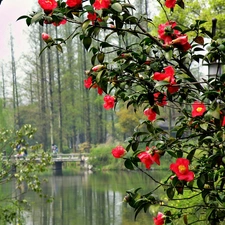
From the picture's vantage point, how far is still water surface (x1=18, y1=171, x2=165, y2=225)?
870cm

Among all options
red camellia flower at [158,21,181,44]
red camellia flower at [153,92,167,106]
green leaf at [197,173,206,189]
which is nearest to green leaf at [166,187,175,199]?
green leaf at [197,173,206,189]

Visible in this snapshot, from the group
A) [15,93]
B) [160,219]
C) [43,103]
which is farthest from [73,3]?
[15,93]

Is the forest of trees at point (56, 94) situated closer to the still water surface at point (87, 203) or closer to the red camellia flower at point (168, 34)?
the still water surface at point (87, 203)

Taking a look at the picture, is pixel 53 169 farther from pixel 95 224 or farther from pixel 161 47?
pixel 161 47

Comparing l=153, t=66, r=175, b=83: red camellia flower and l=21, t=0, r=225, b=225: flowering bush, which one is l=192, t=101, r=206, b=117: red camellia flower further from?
l=153, t=66, r=175, b=83: red camellia flower

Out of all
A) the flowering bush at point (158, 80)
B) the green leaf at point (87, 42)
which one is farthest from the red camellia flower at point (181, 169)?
the green leaf at point (87, 42)

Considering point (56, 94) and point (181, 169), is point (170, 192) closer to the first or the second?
point (181, 169)

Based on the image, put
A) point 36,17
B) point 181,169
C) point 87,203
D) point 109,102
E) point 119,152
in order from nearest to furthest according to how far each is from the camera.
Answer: point 36,17 → point 181,169 → point 119,152 → point 109,102 → point 87,203

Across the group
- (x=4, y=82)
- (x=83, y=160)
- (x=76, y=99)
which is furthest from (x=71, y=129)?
(x=83, y=160)

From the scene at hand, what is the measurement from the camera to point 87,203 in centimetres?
1097

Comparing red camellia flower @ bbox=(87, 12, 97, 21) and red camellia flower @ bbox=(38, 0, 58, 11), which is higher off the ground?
red camellia flower @ bbox=(38, 0, 58, 11)

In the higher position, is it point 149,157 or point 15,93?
point 15,93

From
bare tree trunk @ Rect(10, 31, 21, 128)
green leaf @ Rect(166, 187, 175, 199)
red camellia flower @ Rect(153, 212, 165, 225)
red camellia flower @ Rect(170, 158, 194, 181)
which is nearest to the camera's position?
red camellia flower @ Rect(170, 158, 194, 181)

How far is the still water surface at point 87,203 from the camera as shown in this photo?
870 centimetres
